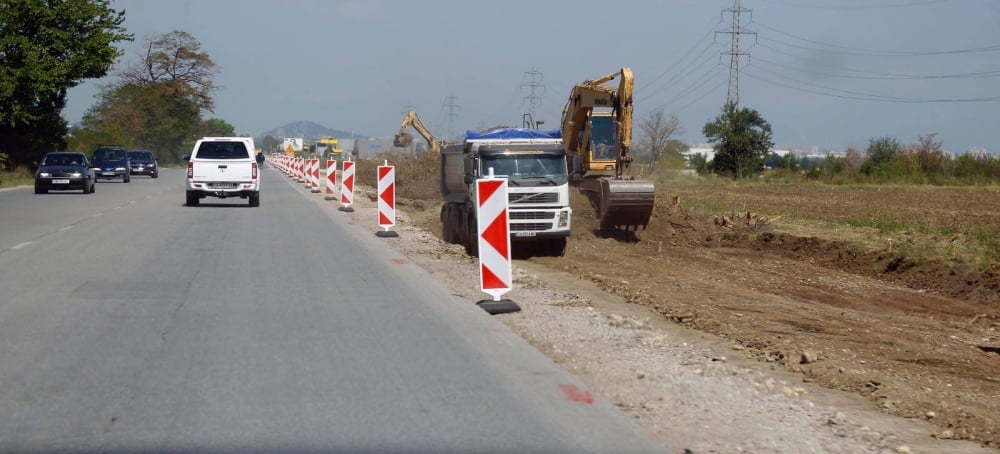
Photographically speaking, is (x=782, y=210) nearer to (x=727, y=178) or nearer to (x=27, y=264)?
(x=27, y=264)

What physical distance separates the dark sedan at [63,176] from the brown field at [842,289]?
511 inches

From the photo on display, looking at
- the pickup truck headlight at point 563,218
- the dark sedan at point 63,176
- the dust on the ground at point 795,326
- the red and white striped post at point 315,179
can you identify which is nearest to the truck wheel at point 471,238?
the dust on the ground at point 795,326

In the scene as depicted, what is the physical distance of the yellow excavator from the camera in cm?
2517

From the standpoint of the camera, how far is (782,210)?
35.2m

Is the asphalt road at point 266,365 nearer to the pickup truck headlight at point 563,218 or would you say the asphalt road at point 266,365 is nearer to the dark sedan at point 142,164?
the pickup truck headlight at point 563,218

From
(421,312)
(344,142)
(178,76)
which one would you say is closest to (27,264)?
(421,312)

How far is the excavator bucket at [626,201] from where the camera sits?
82.2 feet

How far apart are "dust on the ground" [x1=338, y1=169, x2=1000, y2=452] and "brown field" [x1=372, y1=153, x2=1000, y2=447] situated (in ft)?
0.11

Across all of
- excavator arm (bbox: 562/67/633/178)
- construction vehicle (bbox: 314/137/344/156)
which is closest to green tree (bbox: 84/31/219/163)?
construction vehicle (bbox: 314/137/344/156)

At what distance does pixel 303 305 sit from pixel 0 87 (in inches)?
1596

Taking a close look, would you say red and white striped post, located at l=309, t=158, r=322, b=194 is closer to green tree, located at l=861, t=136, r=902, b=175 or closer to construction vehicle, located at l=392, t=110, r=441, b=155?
construction vehicle, located at l=392, t=110, r=441, b=155

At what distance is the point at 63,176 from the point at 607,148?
2052 centimetres

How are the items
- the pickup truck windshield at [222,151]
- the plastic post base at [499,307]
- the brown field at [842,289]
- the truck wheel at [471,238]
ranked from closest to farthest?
the brown field at [842,289], the plastic post base at [499,307], the truck wheel at [471,238], the pickup truck windshield at [222,151]

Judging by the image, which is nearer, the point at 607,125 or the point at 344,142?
the point at 607,125
